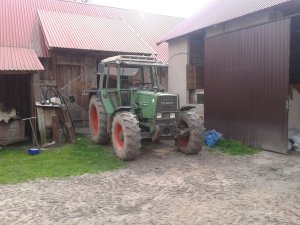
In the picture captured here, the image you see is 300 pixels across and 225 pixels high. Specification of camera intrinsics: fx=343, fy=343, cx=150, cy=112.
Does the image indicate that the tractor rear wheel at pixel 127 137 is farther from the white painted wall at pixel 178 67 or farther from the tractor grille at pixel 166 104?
the white painted wall at pixel 178 67

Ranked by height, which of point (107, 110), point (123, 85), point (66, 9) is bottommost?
point (107, 110)

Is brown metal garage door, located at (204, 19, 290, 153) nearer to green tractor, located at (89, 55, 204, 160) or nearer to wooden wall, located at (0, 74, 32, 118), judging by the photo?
green tractor, located at (89, 55, 204, 160)

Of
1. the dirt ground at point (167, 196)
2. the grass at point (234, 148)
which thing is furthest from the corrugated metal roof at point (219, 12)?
the dirt ground at point (167, 196)

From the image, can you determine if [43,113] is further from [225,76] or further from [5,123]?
[225,76]

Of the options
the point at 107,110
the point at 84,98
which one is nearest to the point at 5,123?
the point at 107,110

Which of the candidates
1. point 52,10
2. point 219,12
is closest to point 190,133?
point 219,12

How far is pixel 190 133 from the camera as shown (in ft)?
27.3

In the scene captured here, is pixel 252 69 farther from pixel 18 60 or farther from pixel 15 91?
pixel 15 91

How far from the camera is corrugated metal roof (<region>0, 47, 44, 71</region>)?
9578 millimetres

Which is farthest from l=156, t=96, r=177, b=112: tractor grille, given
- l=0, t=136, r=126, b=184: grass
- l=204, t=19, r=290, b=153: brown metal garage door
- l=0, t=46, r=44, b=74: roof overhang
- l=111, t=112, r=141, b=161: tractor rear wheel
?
l=0, t=46, r=44, b=74: roof overhang

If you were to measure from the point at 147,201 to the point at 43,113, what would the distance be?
5902 millimetres

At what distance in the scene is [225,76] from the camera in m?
10.6

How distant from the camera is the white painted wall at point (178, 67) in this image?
44.8ft

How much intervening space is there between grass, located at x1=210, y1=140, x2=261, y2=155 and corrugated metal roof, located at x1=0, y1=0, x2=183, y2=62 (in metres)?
7.37
